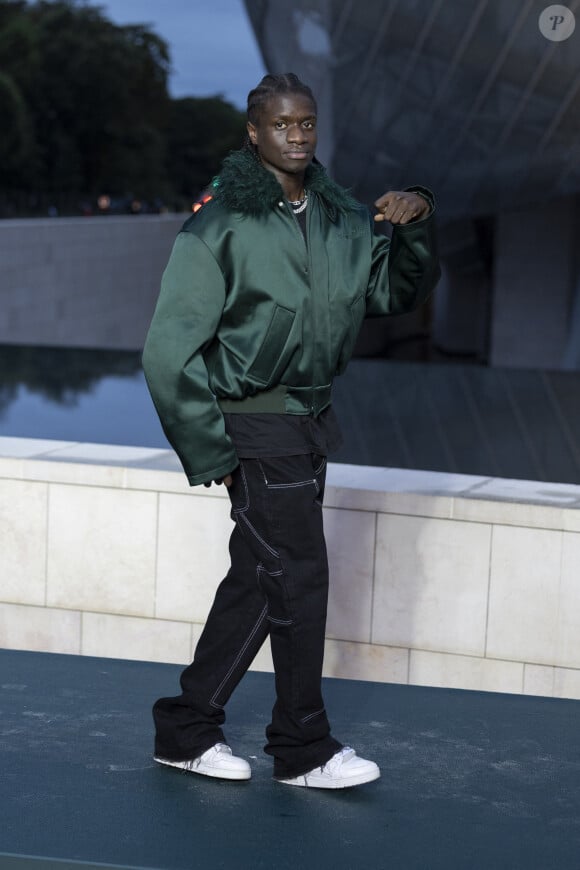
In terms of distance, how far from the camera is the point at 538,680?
4.75 meters

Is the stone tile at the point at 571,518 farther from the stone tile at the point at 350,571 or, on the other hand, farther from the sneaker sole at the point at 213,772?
the sneaker sole at the point at 213,772

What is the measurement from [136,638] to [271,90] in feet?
9.29

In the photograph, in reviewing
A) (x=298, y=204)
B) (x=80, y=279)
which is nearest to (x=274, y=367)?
(x=298, y=204)

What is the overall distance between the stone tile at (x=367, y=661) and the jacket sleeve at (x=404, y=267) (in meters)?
1.94

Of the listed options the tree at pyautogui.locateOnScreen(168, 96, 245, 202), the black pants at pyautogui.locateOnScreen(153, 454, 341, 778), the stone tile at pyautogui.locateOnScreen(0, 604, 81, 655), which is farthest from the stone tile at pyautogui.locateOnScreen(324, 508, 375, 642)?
the tree at pyautogui.locateOnScreen(168, 96, 245, 202)

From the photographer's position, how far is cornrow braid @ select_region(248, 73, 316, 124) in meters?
2.97

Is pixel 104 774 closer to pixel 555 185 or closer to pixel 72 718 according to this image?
pixel 72 718

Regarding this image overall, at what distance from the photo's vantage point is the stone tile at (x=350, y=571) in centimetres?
485

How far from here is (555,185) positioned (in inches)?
809

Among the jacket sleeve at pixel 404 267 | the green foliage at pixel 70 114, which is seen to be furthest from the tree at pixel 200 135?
the jacket sleeve at pixel 404 267

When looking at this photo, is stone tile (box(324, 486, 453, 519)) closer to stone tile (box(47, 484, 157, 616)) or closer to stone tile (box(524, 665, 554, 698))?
stone tile (box(524, 665, 554, 698))

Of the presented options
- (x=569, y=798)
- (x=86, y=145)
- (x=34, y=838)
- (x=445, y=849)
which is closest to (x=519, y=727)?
(x=569, y=798)

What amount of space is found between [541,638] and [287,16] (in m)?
17.0
